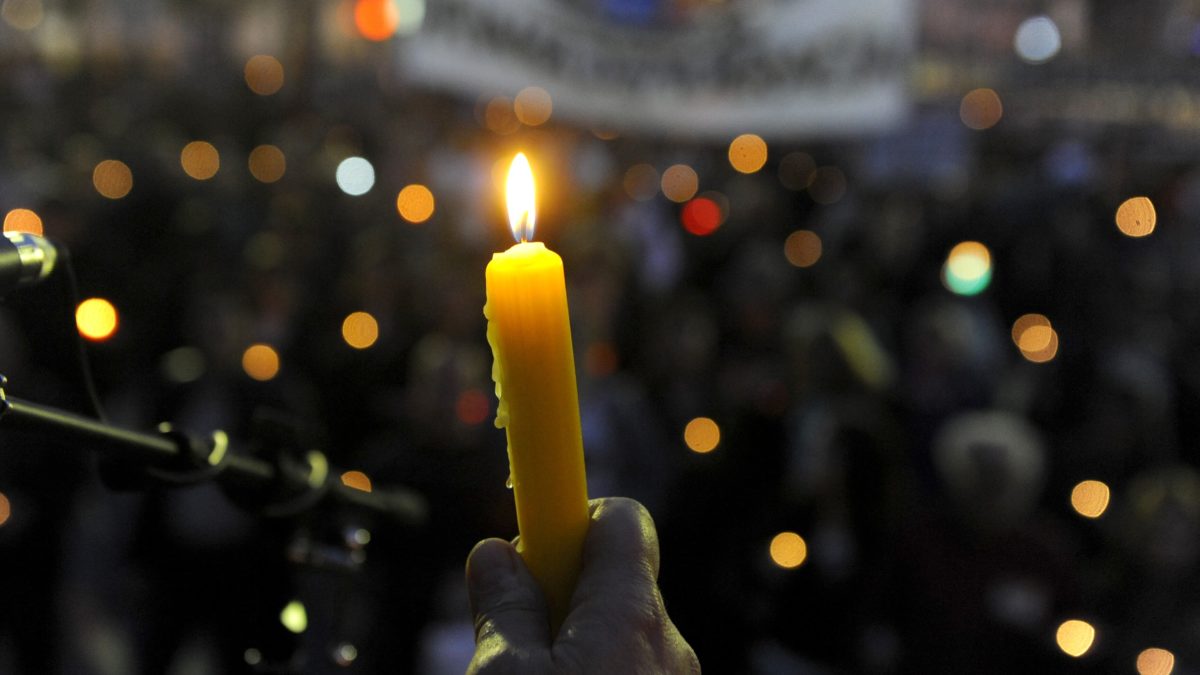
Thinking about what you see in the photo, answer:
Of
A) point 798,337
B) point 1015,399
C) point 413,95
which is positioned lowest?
point 1015,399

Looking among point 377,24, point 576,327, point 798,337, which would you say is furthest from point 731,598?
point 377,24

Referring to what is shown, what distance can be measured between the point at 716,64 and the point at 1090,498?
2773mm

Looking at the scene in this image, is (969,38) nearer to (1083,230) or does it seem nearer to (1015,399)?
(1083,230)

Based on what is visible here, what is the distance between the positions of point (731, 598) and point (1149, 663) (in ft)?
4.07

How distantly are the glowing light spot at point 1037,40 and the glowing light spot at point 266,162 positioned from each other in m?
6.66

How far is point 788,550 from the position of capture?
341 centimetres

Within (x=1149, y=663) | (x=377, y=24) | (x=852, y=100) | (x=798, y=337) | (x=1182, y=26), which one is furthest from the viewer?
(x=377, y=24)

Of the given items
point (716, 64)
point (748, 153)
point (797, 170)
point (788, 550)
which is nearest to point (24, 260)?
point (788, 550)

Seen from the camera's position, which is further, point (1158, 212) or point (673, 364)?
point (1158, 212)

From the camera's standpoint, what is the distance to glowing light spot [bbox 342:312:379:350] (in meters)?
4.75

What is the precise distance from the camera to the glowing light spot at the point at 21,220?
562cm

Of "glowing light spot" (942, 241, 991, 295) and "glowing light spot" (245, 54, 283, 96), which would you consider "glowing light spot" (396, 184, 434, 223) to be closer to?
"glowing light spot" (942, 241, 991, 295)

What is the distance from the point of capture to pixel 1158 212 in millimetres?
6219

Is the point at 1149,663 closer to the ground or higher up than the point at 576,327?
closer to the ground
